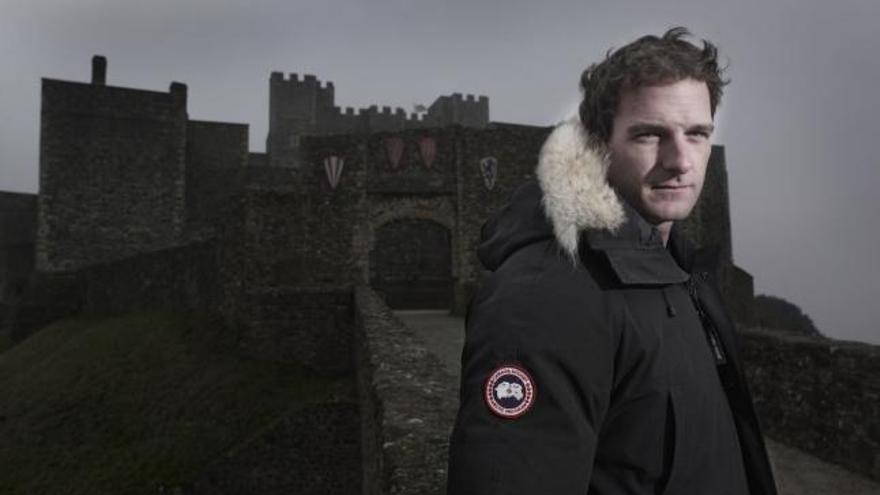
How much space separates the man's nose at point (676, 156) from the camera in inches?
59.5

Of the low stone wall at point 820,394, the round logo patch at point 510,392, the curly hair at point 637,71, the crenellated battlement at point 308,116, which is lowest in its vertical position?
the low stone wall at point 820,394

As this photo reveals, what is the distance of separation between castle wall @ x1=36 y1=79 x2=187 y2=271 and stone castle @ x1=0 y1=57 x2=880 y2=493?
0.05 metres

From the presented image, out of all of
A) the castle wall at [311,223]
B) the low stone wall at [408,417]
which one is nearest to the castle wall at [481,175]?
the castle wall at [311,223]

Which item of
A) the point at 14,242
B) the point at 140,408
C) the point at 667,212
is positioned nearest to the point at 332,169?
the point at 140,408

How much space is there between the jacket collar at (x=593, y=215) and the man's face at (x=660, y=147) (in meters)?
0.05

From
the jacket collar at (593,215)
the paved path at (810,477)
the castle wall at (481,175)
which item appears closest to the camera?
the jacket collar at (593,215)

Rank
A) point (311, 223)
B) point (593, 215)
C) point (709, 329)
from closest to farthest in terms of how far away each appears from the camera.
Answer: point (593, 215), point (709, 329), point (311, 223)

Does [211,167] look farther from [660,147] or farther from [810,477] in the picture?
[660,147]

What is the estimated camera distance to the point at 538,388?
1.18m

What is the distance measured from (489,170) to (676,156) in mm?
16360

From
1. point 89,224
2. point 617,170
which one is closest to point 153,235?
point 89,224

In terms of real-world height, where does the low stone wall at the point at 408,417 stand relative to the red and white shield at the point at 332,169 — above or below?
below

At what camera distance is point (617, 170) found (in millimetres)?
1561

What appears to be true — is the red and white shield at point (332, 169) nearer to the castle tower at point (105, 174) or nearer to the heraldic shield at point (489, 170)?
the heraldic shield at point (489, 170)
